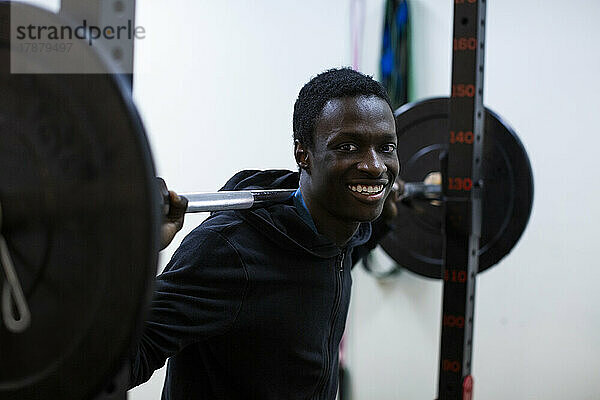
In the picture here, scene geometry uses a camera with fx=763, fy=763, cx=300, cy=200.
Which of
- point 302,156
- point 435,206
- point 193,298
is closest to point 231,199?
point 193,298

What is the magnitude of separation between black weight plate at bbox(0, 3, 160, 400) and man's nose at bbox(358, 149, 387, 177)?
0.72 meters

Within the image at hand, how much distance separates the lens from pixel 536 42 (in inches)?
115

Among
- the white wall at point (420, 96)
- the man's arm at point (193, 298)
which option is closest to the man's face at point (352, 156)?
the man's arm at point (193, 298)

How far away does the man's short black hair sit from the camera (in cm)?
142

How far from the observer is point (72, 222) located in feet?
2.44

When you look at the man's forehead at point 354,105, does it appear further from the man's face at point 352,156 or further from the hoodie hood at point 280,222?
the hoodie hood at point 280,222

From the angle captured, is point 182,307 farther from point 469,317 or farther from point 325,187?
point 469,317

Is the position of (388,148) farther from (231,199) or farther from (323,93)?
(231,199)

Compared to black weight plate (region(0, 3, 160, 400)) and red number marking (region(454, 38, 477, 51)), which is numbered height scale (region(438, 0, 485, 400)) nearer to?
red number marking (region(454, 38, 477, 51))

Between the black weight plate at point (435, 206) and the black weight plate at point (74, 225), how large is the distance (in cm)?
162

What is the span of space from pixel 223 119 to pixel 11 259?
1889 millimetres

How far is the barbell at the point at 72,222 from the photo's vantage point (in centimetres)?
72

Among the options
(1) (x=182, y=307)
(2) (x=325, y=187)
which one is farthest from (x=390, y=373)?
(1) (x=182, y=307)

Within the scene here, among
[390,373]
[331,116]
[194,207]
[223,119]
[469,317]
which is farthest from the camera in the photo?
[390,373]
